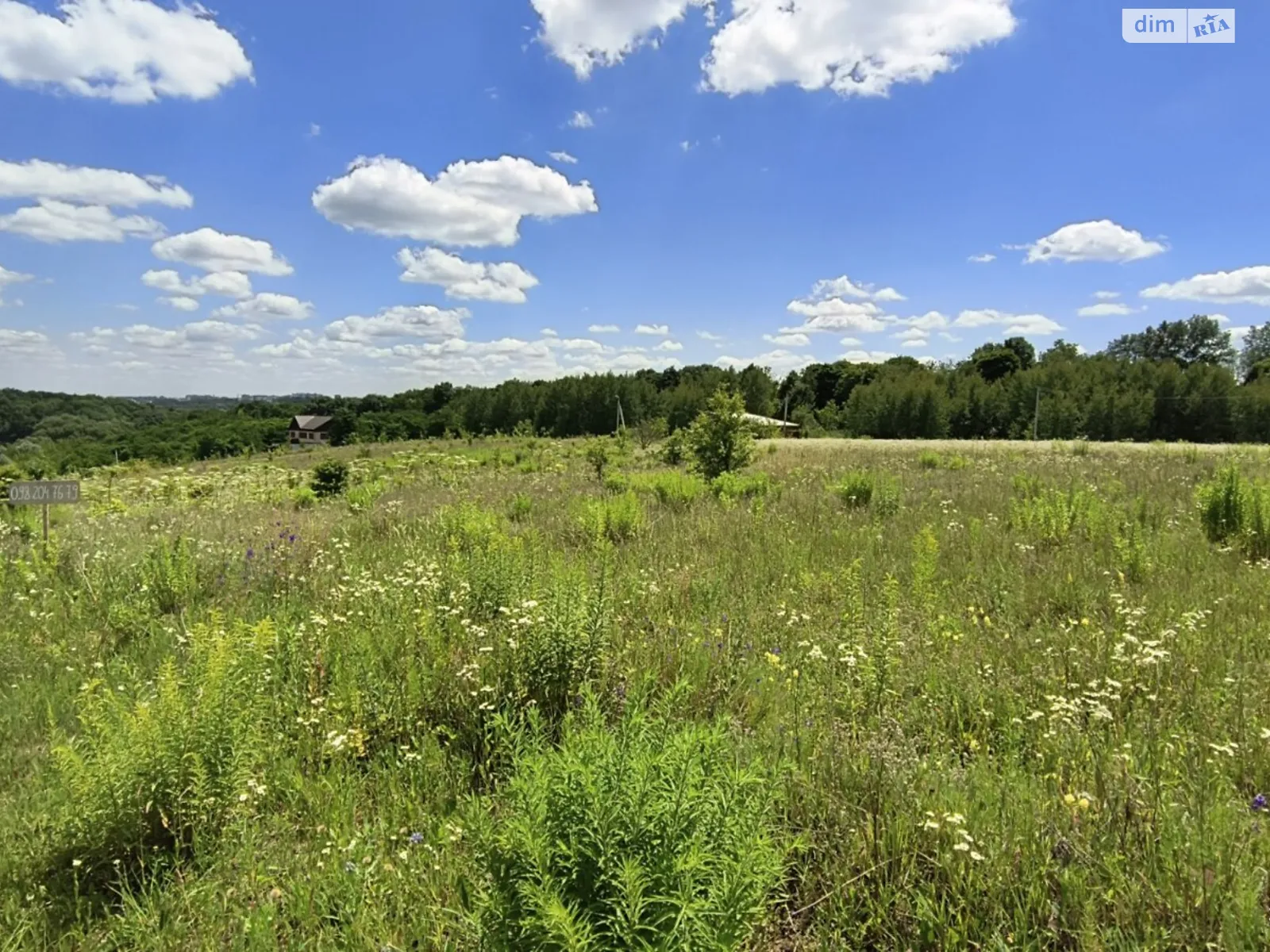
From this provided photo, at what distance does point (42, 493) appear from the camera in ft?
19.6

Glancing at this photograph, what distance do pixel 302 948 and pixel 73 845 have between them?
3.68ft

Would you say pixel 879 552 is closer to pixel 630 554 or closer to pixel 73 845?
pixel 630 554

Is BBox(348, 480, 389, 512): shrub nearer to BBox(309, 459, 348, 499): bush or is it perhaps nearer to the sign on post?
BBox(309, 459, 348, 499): bush

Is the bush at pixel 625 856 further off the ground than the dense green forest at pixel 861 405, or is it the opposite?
the dense green forest at pixel 861 405

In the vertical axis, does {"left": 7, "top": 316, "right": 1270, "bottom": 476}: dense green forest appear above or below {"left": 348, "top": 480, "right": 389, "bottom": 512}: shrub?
above

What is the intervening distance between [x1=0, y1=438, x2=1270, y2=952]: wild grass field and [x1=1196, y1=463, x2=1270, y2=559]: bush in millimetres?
33

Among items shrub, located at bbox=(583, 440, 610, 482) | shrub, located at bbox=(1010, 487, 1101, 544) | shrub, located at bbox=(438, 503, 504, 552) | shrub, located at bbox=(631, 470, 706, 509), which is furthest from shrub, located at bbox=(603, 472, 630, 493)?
shrub, located at bbox=(1010, 487, 1101, 544)

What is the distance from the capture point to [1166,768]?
2301 millimetres

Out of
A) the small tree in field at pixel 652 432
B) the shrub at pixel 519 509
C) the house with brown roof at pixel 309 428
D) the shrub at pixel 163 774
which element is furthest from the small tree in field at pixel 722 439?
the house with brown roof at pixel 309 428

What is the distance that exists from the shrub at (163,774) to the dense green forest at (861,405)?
2472 centimetres

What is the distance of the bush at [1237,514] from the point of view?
5523 millimetres

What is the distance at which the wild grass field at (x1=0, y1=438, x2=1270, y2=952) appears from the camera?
1644 millimetres

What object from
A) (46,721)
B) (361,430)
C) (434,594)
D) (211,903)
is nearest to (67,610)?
(46,721)

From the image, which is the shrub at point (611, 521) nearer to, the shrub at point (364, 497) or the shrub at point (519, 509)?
the shrub at point (519, 509)
